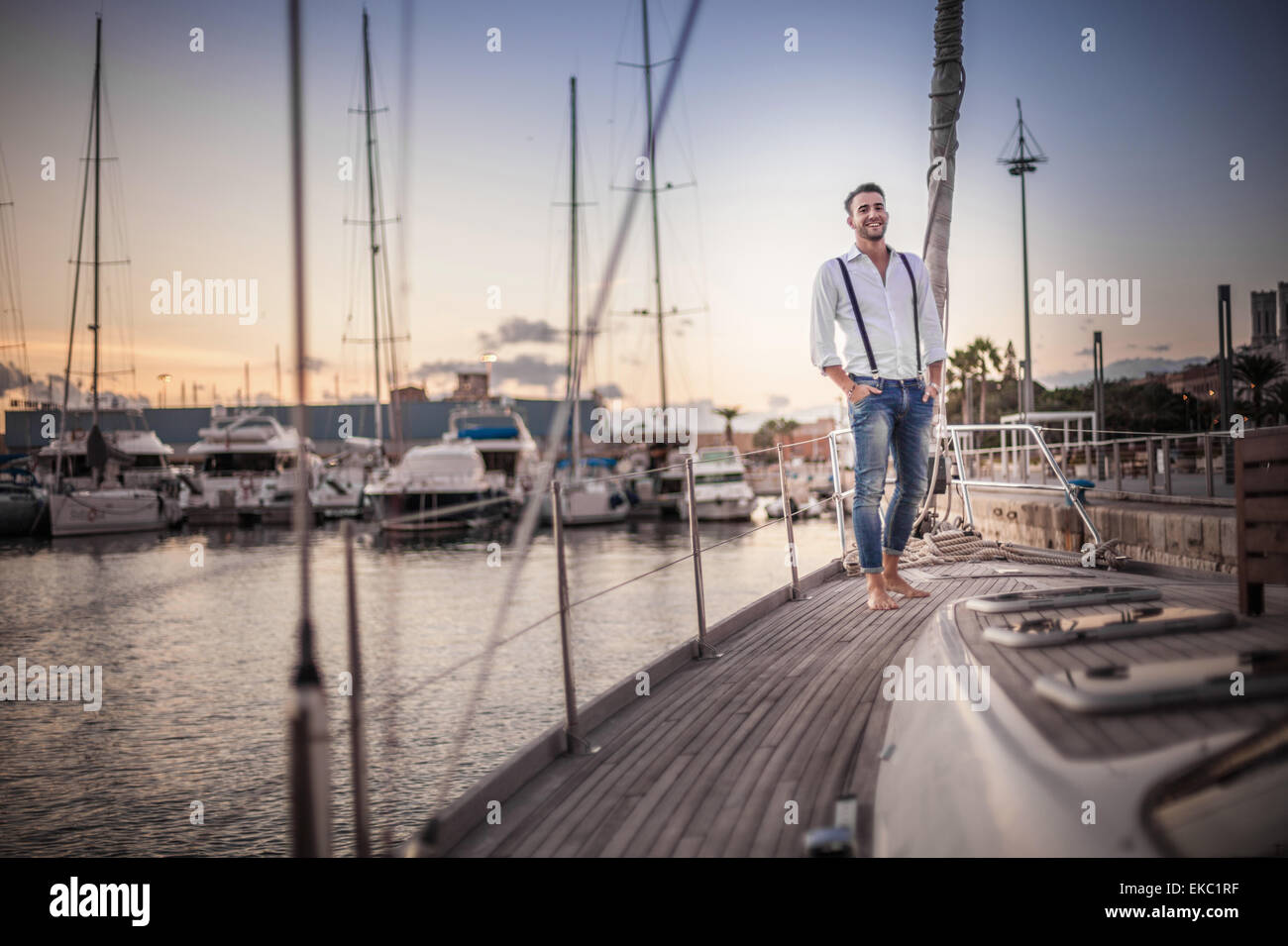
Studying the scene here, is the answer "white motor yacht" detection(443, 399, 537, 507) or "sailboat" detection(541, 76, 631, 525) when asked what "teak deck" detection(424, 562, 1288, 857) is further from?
"white motor yacht" detection(443, 399, 537, 507)

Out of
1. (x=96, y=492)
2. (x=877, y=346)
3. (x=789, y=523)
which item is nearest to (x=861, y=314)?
(x=877, y=346)

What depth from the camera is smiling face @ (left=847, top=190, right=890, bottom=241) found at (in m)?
4.01

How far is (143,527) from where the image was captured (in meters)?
30.4

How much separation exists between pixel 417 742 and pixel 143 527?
27.2m

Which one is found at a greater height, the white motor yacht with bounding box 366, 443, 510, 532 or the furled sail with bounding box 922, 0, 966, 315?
the furled sail with bounding box 922, 0, 966, 315

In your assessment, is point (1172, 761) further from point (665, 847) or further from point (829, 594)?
point (829, 594)

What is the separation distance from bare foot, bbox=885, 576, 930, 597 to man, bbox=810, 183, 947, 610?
0.48 m

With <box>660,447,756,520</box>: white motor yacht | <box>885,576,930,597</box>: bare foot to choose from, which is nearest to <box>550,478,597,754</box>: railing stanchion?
<box>885,576,930,597</box>: bare foot

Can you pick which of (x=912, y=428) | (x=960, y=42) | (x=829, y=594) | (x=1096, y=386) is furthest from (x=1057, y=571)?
(x=1096, y=386)

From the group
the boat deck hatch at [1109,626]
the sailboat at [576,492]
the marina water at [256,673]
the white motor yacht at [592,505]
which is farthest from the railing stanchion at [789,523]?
the white motor yacht at [592,505]

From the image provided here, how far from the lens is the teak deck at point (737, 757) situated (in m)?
2.05
